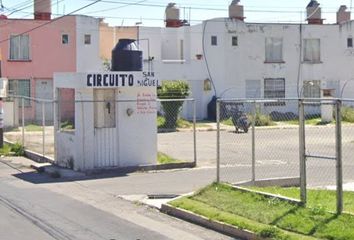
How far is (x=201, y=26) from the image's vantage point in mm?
46750

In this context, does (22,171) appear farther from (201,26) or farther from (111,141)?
(201,26)

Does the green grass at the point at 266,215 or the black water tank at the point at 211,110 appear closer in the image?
the green grass at the point at 266,215

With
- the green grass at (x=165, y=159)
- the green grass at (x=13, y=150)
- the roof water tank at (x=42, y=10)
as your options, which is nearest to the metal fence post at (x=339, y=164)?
the green grass at (x=165, y=159)

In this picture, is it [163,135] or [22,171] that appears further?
[163,135]

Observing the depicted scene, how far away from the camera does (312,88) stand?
161 feet

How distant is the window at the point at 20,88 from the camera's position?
146 feet

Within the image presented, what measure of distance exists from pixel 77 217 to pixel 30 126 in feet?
86.8

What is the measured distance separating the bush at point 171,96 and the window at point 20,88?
988cm

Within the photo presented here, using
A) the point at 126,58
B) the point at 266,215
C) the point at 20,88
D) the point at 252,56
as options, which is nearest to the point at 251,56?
the point at 252,56

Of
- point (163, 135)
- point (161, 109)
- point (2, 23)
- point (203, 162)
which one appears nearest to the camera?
point (203, 162)

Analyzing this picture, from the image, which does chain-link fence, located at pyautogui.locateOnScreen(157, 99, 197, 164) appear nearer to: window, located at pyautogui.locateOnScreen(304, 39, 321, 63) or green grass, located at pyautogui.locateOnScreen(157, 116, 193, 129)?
green grass, located at pyautogui.locateOnScreen(157, 116, 193, 129)

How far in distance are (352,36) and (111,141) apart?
32.5 m

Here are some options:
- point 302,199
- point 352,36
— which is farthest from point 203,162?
point 352,36

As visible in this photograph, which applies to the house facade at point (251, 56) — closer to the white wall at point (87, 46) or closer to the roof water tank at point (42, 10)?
the white wall at point (87, 46)
